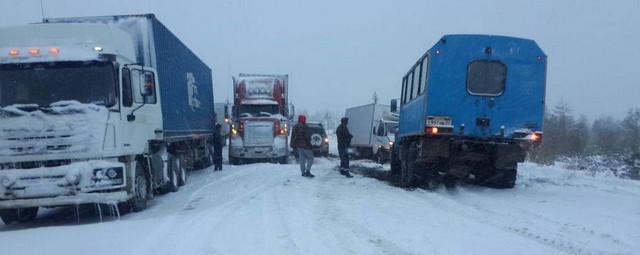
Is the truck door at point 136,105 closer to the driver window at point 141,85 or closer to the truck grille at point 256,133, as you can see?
the driver window at point 141,85

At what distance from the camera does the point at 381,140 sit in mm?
25219

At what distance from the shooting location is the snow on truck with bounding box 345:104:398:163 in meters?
24.8

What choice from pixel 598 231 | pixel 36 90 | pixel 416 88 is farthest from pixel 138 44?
pixel 598 231

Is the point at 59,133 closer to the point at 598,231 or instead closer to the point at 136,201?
the point at 136,201

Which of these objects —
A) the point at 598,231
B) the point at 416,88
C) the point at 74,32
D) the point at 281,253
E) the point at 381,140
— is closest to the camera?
the point at 281,253

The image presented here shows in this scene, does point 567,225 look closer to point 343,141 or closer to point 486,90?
point 486,90

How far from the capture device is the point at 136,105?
9383 millimetres

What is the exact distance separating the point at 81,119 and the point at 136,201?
1.92 m

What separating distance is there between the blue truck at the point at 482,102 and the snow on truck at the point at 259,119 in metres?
11.7

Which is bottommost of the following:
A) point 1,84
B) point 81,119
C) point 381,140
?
point 381,140

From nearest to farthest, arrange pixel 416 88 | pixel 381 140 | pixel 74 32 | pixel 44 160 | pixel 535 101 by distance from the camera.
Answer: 1. pixel 44 160
2. pixel 74 32
3. pixel 535 101
4. pixel 416 88
5. pixel 381 140

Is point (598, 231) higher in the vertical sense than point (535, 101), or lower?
lower

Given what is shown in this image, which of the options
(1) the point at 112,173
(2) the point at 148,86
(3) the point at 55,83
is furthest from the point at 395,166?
(3) the point at 55,83

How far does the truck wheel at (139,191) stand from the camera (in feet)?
30.7
